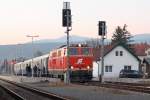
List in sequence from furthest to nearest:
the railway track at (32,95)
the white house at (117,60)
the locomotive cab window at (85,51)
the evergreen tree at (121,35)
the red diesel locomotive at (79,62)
Result: the evergreen tree at (121,35) < the white house at (117,60) < the locomotive cab window at (85,51) < the red diesel locomotive at (79,62) < the railway track at (32,95)

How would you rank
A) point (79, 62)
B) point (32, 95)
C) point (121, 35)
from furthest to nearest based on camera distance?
point (121, 35), point (79, 62), point (32, 95)

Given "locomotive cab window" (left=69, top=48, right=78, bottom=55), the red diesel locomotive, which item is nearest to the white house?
the red diesel locomotive

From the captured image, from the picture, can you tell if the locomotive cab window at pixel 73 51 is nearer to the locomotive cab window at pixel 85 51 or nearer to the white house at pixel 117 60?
the locomotive cab window at pixel 85 51

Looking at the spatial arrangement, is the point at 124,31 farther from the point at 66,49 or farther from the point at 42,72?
the point at 66,49

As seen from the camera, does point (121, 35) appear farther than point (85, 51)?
Yes

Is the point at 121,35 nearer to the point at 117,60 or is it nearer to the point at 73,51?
the point at 117,60

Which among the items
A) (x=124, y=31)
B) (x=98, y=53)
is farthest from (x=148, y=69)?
(x=124, y=31)

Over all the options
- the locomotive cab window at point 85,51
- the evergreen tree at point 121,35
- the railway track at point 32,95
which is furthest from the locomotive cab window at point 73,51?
the evergreen tree at point 121,35

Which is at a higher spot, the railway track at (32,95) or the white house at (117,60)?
the white house at (117,60)

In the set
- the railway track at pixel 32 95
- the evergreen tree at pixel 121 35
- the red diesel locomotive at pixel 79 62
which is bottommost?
the railway track at pixel 32 95

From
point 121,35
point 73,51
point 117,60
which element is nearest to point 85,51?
point 73,51

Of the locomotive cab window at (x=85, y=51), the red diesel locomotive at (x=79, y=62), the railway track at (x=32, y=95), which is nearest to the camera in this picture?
A: the railway track at (x=32, y=95)

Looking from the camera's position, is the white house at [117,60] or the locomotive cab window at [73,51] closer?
the locomotive cab window at [73,51]

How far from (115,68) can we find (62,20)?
167ft
